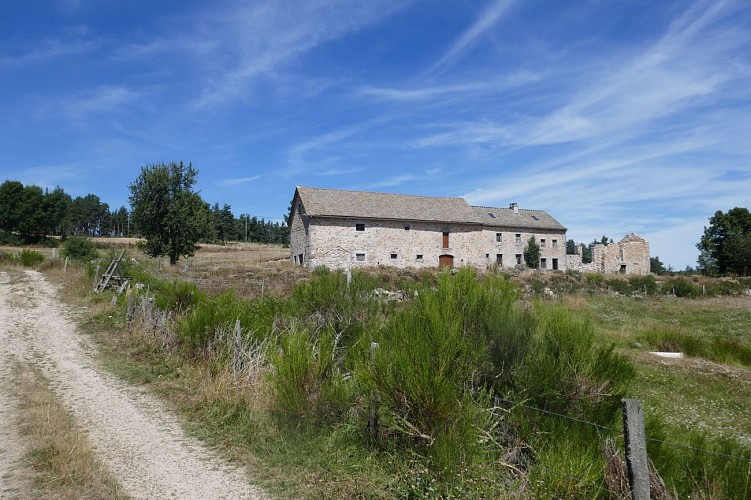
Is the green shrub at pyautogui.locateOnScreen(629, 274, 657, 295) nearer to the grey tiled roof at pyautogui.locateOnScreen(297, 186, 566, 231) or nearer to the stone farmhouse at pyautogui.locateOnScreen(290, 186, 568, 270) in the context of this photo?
the stone farmhouse at pyautogui.locateOnScreen(290, 186, 568, 270)

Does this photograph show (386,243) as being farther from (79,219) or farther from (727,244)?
(79,219)

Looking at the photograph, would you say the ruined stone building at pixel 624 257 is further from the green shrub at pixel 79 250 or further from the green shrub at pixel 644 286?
the green shrub at pixel 79 250

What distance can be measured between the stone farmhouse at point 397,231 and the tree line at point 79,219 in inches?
275

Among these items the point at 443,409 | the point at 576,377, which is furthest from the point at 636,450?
the point at 443,409

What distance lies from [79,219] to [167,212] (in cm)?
7330

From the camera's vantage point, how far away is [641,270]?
149 ft

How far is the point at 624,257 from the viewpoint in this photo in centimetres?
4519

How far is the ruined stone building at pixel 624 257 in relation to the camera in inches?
1778

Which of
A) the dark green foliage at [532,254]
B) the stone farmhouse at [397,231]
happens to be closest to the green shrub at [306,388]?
the stone farmhouse at [397,231]

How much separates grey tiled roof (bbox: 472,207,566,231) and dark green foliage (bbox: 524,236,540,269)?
5.38 feet

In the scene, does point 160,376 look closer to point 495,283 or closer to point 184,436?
point 184,436

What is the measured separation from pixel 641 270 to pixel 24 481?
167ft

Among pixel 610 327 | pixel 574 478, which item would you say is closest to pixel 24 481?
pixel 574 478

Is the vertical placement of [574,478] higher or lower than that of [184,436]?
higher
